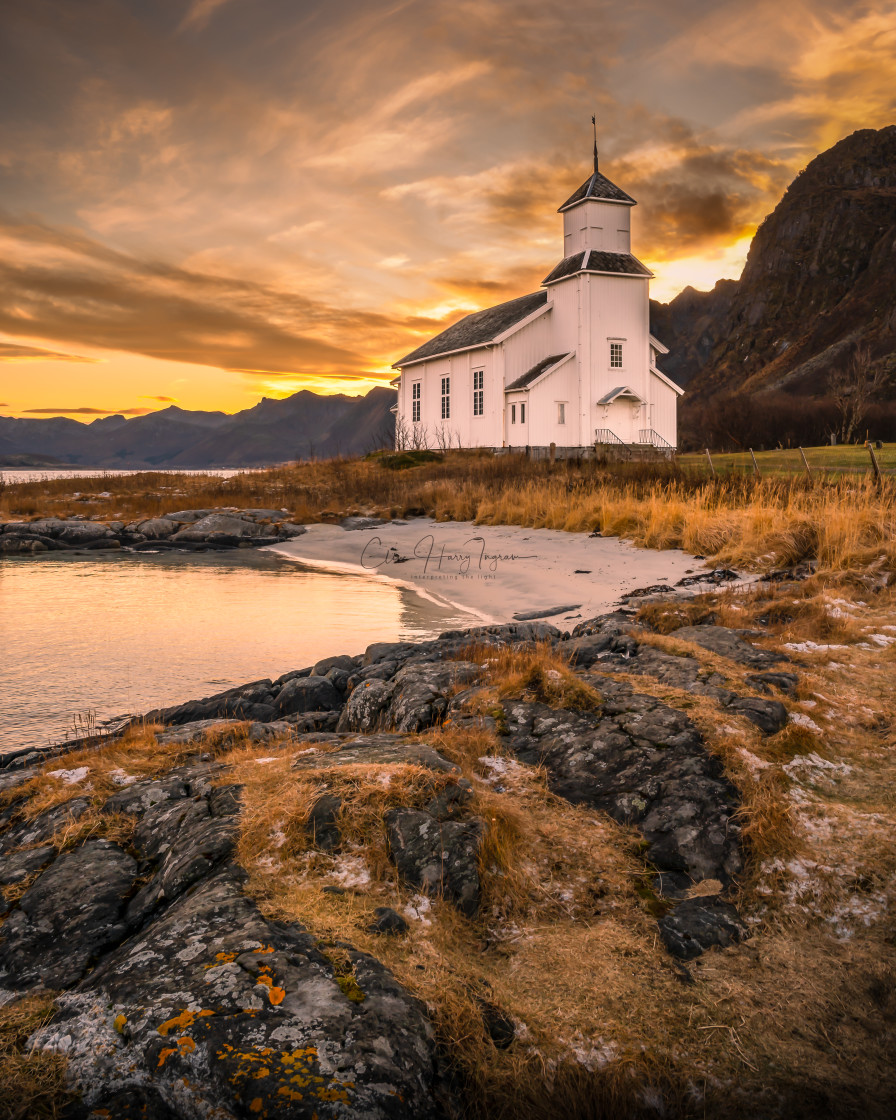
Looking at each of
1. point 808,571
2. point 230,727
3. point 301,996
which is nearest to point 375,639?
point 230,727

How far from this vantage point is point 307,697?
24.7ft

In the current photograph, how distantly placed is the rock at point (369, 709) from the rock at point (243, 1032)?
10.1ft

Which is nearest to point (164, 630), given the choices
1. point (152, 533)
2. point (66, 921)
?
point (66, 921)

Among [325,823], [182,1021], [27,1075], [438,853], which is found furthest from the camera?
[325,823]

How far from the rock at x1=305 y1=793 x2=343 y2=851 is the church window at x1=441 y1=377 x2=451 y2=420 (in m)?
39.0

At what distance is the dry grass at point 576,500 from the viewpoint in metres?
11.4

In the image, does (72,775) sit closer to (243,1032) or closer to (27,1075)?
(27,1075)

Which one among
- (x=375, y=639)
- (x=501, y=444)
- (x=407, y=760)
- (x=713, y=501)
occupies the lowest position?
(x=375, y=639)

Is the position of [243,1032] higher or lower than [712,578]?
lower

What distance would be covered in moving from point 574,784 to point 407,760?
1010mm

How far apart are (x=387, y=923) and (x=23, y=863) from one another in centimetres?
214

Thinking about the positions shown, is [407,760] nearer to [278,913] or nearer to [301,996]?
[278,913]

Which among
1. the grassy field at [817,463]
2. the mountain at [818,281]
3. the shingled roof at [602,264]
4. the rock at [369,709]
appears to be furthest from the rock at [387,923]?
the mountain at [818,281]

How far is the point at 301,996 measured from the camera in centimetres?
247
